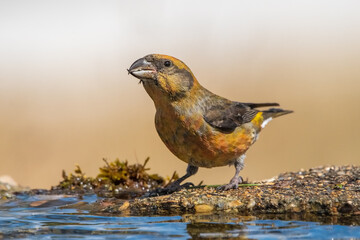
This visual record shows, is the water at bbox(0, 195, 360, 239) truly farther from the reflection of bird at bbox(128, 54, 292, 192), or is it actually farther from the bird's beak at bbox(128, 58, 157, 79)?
the bird's beak at bbox(128, 58, 157, 79)

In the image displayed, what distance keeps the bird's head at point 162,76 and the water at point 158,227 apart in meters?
1.32

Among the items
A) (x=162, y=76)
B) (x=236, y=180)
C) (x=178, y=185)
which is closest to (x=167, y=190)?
(x=178, y=185)

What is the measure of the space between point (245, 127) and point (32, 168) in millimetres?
6681

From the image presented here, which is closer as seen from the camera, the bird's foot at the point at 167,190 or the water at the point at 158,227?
the water at the point at 158,227

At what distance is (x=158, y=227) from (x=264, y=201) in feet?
3.30

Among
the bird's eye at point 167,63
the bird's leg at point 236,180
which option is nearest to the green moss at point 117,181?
the bird's leg at point 236,180

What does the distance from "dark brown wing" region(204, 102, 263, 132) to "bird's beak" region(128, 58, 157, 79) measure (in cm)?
75

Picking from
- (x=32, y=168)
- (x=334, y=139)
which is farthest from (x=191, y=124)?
(x=334, y=139)

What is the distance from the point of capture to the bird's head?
19.4 feet

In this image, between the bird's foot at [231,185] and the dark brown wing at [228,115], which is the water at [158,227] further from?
the dark brown wing at [228,115]

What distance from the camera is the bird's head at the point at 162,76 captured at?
591 centimetres

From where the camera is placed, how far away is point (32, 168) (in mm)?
12398

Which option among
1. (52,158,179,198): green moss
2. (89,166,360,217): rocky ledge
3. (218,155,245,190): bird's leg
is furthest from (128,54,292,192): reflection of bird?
(52,158,179,198): green moss

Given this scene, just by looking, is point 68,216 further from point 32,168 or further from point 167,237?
point 32,168
